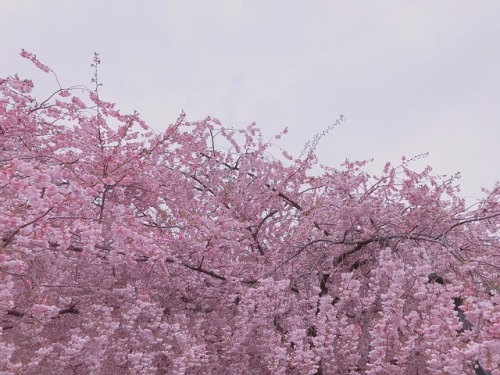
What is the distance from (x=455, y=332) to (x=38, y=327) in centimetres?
346

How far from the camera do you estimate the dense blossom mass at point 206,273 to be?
367 cm

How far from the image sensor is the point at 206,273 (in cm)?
572

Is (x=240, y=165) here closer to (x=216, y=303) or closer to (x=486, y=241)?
(x=216, y=303)

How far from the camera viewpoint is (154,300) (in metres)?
5.39

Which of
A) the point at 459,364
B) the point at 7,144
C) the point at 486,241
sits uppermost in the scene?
the point at 7,144

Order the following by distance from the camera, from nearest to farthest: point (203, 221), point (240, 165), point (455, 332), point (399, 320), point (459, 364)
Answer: point (459, 364), point (455, 332), point (399, 320), point (203, 221), point (240, 165)

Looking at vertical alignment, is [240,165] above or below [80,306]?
above

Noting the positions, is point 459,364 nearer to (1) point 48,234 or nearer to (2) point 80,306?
(1) point 48,234

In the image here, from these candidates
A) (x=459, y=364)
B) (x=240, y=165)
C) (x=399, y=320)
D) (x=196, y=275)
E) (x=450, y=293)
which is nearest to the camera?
(x=459, y=364)

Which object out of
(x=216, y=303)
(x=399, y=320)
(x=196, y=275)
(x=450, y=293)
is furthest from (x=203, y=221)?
(x=450, y=293)

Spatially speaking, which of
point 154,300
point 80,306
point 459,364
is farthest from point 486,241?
point 80,306

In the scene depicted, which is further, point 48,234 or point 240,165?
point 240,165

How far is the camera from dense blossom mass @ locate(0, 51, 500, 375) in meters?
3.67

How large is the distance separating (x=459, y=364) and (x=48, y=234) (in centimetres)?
310
